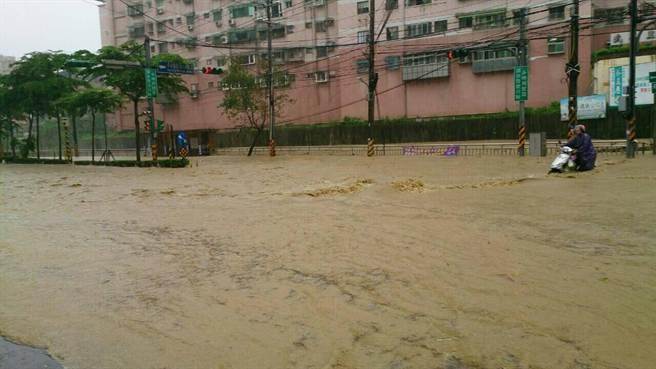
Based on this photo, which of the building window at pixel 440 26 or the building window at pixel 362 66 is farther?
the building window at pixel 362 66

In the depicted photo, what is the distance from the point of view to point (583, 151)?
16078mm

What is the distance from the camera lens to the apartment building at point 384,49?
37844 mm

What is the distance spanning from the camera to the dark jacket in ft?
52.5

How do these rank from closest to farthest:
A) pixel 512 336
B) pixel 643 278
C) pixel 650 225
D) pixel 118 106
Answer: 1. pixel 512 336
2. pixel 643 278
3. pixel 650 225
4. pixel 118 106

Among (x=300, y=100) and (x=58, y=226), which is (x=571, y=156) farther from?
(x=300, y=100)

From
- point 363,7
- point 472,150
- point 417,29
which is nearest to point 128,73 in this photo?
point 363,7

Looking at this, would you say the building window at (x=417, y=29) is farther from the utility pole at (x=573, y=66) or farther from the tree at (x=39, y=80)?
the tree at (x=39, y=80)

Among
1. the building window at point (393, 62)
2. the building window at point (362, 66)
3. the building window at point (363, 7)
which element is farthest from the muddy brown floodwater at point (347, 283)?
the building window at point (363, 7)

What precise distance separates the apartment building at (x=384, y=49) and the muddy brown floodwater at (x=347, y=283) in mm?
23961

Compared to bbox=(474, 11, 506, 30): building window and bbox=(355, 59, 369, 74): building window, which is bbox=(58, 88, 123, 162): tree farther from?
bbox=(474, 11, 506, 30): building window

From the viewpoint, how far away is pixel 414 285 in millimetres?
5871

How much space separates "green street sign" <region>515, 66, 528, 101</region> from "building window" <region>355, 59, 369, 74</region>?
20.2 m

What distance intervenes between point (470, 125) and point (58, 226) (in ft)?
107

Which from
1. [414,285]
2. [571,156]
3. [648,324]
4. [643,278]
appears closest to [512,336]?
[648,324]
